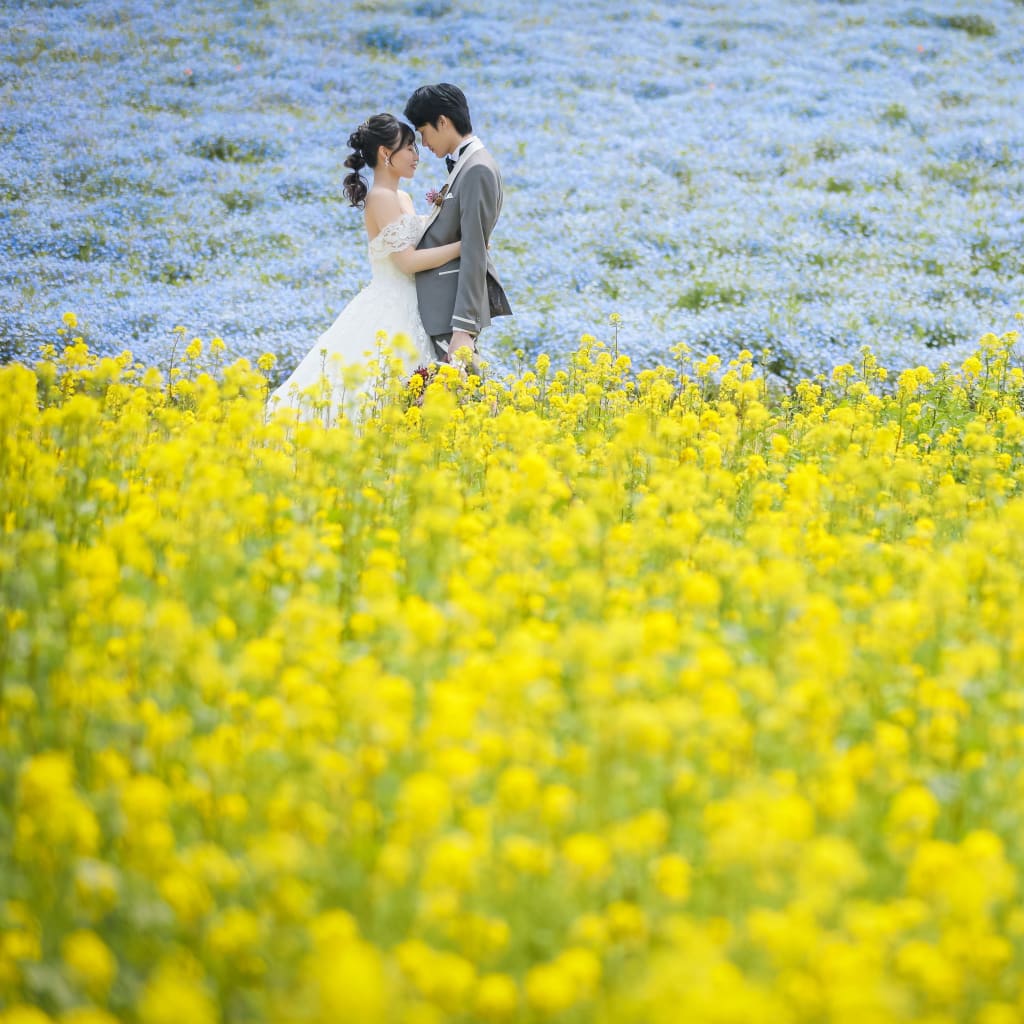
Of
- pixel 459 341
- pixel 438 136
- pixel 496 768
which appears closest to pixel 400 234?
pixel 438 136

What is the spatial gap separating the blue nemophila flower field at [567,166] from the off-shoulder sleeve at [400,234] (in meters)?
2.60

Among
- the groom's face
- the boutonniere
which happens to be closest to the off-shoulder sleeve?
the boutonniere

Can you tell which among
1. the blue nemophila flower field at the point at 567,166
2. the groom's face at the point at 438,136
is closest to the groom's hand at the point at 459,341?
the groom's face at the point at 438,136

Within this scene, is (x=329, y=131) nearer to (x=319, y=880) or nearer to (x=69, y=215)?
(x=69, y=215)

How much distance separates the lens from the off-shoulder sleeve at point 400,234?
254 inches

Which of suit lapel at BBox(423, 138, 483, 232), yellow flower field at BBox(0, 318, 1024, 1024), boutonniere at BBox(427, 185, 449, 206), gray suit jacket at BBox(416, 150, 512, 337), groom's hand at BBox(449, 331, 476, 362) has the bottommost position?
yellow flower field at BBox(0, 318, 1024, 1024)

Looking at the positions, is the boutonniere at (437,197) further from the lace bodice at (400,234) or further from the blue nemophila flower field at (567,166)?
the blue nemophila flower field at (567,166)

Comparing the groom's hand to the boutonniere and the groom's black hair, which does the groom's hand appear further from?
the groom's black hair

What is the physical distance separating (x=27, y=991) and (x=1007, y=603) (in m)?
3.16

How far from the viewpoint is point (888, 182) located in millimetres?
13984

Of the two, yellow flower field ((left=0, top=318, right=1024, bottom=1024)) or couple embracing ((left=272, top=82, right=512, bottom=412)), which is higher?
couple embracing ((left=272, top=82, right=512, bottom=412))

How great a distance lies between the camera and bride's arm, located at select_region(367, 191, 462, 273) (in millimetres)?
6293

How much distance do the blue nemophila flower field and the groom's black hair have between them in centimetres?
313

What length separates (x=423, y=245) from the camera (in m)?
6.47
